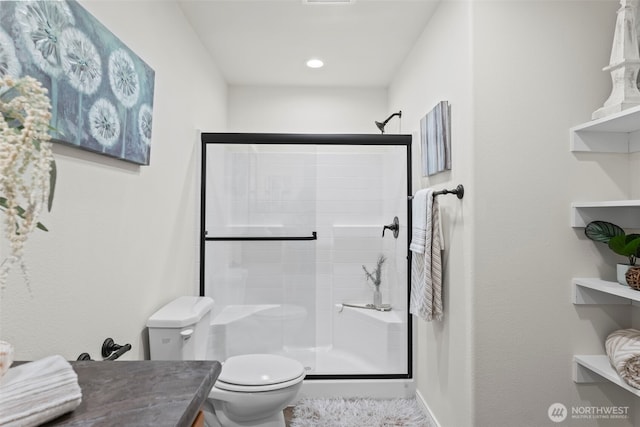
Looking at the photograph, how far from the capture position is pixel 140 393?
0.74 m

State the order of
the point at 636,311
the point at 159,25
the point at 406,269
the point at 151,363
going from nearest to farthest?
the point at 151,363, the point at 636,311, the point at 159,25, the point at 406,269

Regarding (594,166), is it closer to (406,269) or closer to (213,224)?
(406,269)

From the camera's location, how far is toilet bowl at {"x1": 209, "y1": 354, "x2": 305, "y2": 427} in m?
1.74

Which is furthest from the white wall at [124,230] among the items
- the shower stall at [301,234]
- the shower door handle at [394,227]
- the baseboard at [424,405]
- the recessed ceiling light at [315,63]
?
the baseboard at [424,405]

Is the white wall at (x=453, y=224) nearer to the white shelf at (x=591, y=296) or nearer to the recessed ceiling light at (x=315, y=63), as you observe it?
the white shelf at (x=591, y=296)

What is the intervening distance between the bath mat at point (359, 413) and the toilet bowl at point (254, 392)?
36 cm

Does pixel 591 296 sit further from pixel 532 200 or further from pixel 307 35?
pixel 307 35

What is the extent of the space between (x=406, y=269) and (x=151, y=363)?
6.36ft

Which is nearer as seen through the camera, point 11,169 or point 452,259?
point 11,169

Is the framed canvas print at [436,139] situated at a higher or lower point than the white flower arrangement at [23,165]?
higher

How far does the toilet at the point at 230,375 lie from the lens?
170cm

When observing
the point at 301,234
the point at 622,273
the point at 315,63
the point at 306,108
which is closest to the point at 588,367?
the point at 622,273

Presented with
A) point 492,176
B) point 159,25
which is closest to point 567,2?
point 492,176

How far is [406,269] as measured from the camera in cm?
256
